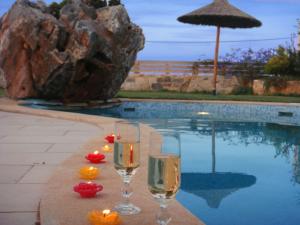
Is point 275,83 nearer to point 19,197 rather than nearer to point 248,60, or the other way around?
point 248,60

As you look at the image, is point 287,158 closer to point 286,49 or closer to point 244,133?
point 244,133

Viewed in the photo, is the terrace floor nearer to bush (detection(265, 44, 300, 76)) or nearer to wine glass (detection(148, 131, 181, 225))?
wine glass (detection(148, 131, 181, 225))

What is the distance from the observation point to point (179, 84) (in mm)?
18734

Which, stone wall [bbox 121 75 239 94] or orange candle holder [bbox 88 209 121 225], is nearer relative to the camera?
orange candle holder [bbox 88 209 121 225]

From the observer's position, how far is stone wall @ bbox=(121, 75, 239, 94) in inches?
719

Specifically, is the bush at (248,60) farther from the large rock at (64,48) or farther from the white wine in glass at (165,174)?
the white wine in glass at (165,174)

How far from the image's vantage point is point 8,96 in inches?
441

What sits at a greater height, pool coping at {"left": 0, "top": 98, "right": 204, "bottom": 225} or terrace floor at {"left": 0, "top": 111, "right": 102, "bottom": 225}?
pool coping at {"left": 0, "top": 98, "right": 204, "bottom": 225}

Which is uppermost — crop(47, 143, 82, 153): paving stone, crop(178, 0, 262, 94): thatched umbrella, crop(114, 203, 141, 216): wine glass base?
crop(178, 0, 262, 94): thatched umbrella

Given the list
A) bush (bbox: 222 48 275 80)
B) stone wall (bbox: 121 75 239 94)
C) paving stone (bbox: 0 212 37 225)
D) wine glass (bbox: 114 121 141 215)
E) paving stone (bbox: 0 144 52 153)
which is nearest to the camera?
wine glass (bbox: 114 121 141 215)

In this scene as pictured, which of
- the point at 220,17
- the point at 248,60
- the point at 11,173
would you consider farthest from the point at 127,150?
the point at 248,60

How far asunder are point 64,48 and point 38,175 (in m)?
7.11

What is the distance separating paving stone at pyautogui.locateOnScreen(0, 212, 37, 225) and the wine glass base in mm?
466

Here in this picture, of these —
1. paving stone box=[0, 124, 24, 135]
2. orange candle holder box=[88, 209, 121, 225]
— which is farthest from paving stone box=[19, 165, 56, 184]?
paving stone box=[0, 124, 24, 135]
